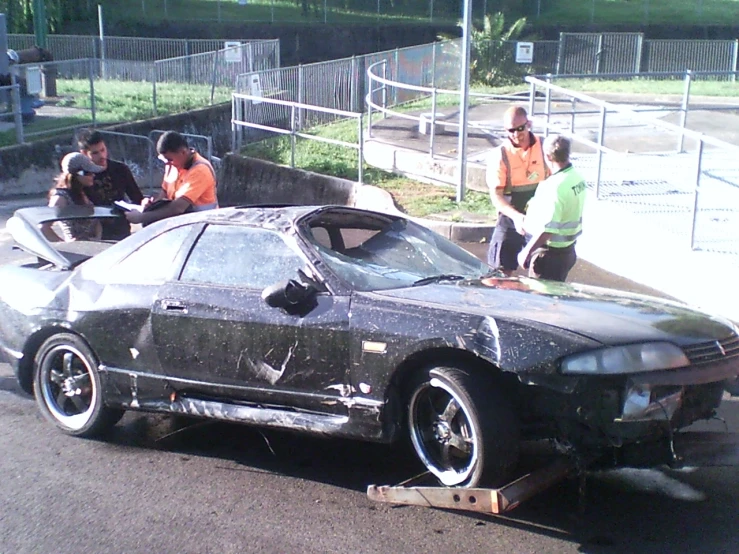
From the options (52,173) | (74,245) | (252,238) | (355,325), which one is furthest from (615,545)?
(52,173)

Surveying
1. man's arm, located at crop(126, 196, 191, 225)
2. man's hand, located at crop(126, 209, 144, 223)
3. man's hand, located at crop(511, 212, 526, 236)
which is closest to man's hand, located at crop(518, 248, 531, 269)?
man's hand, located at crop(511, 212, 526, 236)

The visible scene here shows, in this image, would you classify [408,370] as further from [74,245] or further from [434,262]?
[74,245]

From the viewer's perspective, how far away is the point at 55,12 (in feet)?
128

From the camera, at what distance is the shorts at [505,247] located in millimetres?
7777

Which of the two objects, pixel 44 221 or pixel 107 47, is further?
pixel 107 47

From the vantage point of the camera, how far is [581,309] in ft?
16.4

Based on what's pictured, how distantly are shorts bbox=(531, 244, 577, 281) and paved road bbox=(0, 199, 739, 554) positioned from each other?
5.35 ft

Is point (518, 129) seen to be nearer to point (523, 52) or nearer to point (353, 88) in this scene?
point (353, 88)

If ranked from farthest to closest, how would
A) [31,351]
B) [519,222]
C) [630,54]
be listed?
1. [630,54]
2. [519,222]
3. [31,351]

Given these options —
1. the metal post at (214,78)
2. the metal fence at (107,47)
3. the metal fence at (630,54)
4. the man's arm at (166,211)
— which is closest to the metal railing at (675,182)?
the man's arm at (166,211)

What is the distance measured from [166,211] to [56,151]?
13414mm

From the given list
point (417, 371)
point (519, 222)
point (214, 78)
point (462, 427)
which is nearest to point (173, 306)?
point (417, 371)

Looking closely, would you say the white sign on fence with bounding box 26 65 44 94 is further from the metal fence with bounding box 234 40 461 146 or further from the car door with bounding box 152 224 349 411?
the car door with bounding box 152 224 349 411

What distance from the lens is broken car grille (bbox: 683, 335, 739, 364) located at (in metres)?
4.68
